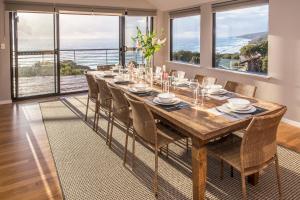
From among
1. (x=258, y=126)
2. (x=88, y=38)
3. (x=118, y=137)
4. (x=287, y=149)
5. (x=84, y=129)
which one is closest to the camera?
(x=258, y=126)

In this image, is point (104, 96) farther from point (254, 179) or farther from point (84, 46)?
point (84, 46)

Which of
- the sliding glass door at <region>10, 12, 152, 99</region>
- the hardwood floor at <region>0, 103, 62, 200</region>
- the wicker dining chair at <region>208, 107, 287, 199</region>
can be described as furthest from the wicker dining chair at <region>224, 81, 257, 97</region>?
the sliding glass door at <region>10, 12, 152, 99</region>

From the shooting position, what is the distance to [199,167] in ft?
6.81

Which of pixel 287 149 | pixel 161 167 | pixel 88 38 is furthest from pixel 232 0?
pixel 88 38

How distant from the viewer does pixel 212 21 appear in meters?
5.67

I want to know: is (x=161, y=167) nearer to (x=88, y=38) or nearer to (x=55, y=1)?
(x=55, y=1)

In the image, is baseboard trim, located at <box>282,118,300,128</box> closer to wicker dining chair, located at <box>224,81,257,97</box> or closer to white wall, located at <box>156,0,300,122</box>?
white wall, located at <box>156,0,300,122</box>

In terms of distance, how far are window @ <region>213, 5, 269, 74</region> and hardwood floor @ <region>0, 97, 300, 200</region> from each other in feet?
4.32

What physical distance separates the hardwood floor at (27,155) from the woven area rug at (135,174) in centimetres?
11

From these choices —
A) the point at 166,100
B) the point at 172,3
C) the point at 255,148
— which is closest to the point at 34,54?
the point at 172,3

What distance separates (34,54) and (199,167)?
204 inches

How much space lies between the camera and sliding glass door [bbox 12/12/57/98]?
5816 mm

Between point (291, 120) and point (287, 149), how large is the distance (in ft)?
3.88

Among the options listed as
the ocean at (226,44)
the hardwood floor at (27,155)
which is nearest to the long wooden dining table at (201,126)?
the hardwood floor at (27,155)
